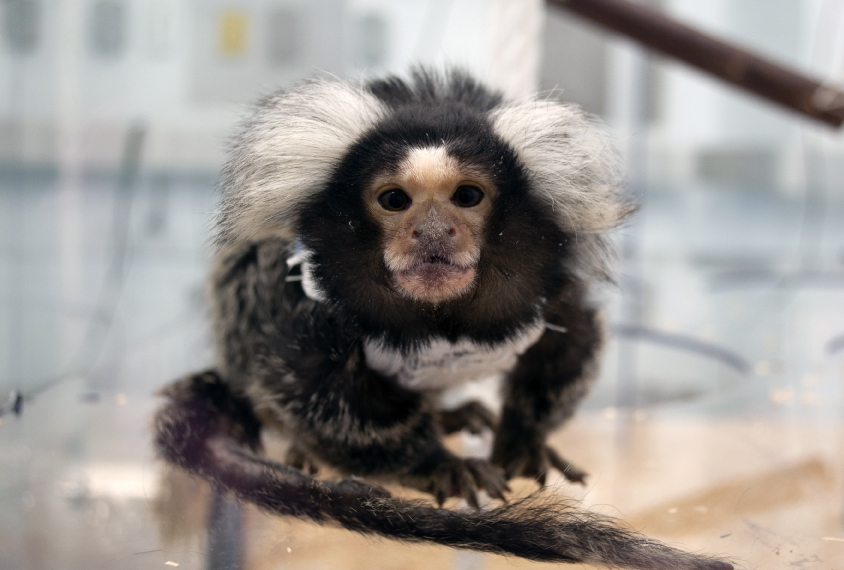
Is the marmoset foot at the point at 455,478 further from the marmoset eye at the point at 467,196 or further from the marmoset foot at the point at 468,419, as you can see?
the marmoset eye at the point at 467,196

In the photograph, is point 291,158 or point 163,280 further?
point 163,280

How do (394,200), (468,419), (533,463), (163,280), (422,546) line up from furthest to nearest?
1. (163,280)
2. (468,419)
3. (533,463)
4. (394,200)
5. (422,546)

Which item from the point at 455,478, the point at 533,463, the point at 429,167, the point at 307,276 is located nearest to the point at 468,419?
the point at 533,463

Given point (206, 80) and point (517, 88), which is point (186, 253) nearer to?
point (206, 80)

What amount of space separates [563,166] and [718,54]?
1.49m

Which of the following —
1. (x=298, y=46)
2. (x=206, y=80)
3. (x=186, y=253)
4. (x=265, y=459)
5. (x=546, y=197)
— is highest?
(x=298, y=46)

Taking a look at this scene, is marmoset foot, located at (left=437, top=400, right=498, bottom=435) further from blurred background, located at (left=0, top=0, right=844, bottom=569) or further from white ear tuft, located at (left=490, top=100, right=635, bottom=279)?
white ear tuft, located at (left=490, top=100, right=635, bottom=279)

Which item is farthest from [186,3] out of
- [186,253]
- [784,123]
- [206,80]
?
[784,123]

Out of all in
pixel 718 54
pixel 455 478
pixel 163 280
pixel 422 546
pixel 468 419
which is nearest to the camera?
pixel 422 546

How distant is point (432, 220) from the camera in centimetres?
110

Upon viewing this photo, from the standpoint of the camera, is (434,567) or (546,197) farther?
(546,197)

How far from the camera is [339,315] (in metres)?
1.21

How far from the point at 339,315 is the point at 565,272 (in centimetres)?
43

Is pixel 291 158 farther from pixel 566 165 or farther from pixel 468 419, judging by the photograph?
pixel 468 419
